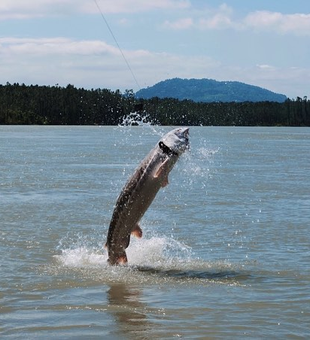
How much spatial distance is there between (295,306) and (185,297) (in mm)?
1848

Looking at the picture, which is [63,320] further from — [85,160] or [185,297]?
[85,160]

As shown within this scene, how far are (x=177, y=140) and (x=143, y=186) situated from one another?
121cm

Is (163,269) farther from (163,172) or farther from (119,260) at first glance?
(163,172)

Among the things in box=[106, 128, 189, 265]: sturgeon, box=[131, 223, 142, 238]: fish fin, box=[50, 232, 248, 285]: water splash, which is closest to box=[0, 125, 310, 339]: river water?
box=[50, 232, 248, 285]: water splash

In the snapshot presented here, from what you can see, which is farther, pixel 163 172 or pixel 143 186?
pixel 143 186

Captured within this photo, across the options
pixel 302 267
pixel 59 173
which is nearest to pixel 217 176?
pixel 59 173

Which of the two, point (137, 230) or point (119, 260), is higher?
point (137, 230)

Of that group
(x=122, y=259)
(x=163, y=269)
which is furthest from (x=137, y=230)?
(x=163, y=269)

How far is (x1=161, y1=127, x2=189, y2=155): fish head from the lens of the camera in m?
13.7

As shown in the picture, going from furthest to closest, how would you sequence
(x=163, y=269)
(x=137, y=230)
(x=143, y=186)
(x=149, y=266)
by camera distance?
(x=149, y=266)
(x=163, y=269)
(x=137, y=230)
(x=143, y=186)

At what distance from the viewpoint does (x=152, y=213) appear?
1071 inches

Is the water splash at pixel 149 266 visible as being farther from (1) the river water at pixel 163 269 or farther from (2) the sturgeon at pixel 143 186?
(2) the sturgeon at pixel 143 186

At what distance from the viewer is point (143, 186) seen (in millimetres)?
14461

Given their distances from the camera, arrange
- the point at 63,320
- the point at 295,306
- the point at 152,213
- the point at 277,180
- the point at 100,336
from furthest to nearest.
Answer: the point at 277,180 < the point at 152,213 < the point at 295,306 < the point at 63,320 < the point at 100,336
